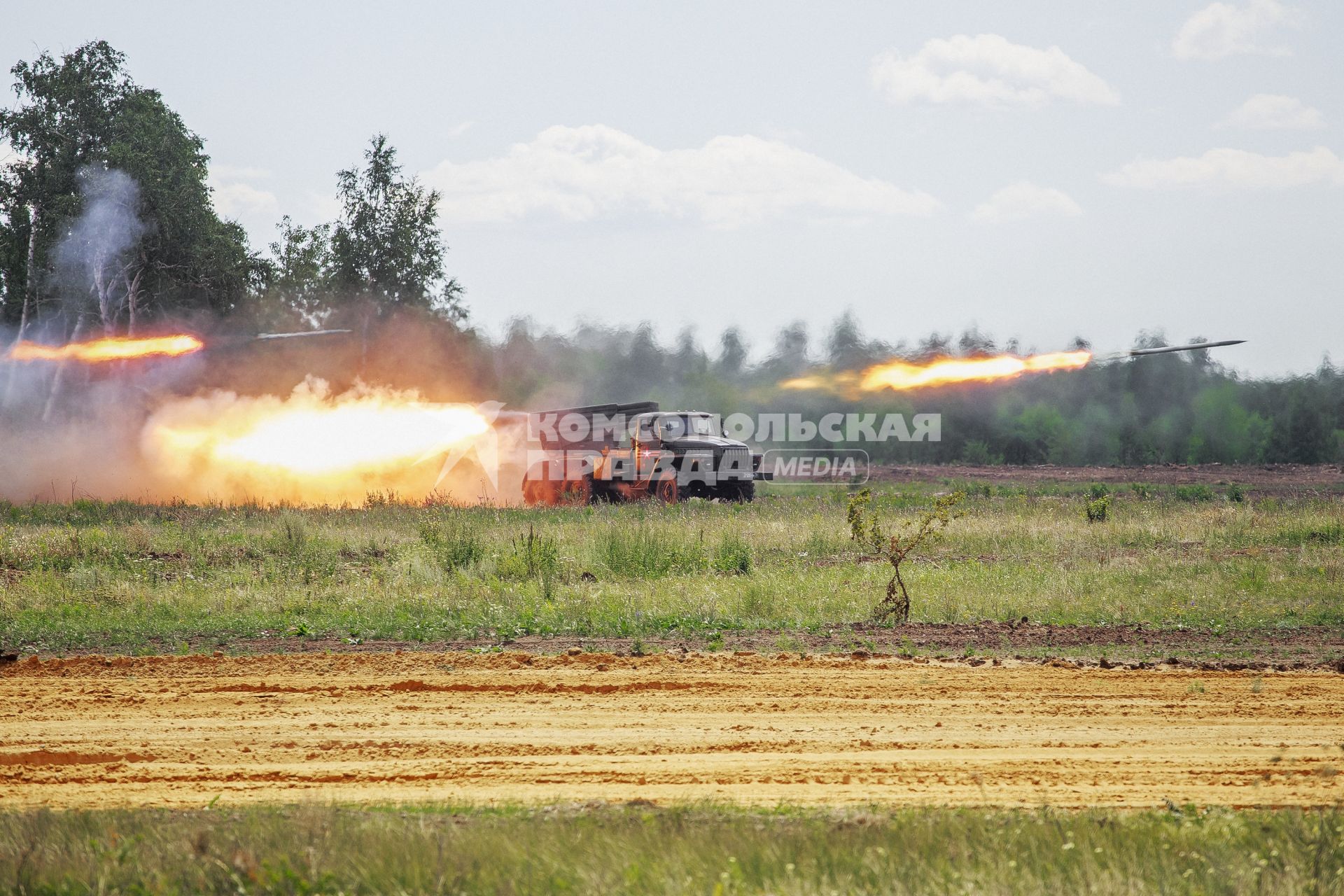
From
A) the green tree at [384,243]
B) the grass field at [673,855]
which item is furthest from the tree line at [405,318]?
the grass field at [673,855]

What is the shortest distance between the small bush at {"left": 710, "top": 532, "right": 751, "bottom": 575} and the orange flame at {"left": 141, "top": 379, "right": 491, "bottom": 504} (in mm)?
14378

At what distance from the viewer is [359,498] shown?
3256 centimetres

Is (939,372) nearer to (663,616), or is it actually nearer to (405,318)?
(663,616)

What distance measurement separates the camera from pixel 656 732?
8961mm

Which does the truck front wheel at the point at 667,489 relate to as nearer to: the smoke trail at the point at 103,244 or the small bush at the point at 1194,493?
the small bush at the point at 1194,493

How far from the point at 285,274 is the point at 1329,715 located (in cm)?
5089

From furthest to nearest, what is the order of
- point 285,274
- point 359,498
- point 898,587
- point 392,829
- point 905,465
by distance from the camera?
point 285,274 < point 905,465 < point 359,498 < point 898,587 < point 392,829

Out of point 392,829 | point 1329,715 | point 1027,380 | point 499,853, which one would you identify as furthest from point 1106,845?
point 1027,380

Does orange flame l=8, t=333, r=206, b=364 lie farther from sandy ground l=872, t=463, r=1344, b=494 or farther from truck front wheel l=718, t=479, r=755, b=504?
sandy ground l=872, t=463, r=1344, b=494

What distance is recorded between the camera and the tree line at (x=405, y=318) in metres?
37.8

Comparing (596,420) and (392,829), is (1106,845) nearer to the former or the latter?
(392,829)

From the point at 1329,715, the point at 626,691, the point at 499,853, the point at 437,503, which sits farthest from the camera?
the point at 437,503

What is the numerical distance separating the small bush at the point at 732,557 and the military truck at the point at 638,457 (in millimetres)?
9384

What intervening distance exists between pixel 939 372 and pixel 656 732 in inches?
779
